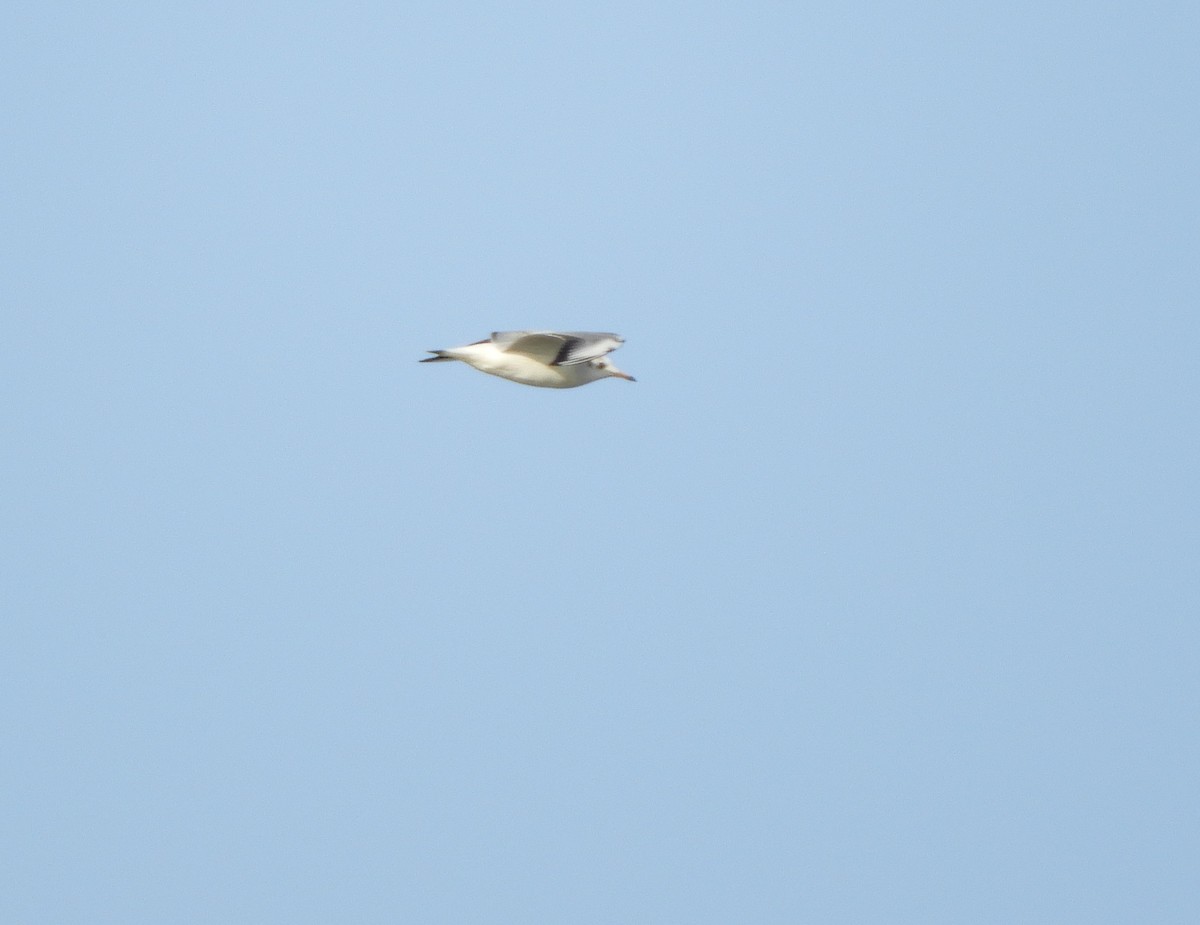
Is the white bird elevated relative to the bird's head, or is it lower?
lower

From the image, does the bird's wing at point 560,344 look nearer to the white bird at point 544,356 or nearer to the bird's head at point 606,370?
the white bird at point 544,356

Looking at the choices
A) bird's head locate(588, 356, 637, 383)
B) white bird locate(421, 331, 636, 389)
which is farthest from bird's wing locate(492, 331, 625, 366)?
bird's head locate(588, 356, 637, 383)

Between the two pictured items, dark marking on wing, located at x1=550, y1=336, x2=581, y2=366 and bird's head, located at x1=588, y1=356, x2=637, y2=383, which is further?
bird's head, located at x1=588, y1=356, x2=637, y2=383

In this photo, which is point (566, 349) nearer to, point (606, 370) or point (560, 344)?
point (560, 344)

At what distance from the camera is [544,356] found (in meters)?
19.8

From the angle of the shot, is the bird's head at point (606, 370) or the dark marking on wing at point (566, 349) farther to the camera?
the bird's head at point (606, 370)

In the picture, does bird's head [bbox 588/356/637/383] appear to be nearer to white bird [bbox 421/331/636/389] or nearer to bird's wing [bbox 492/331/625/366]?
white bird [bbox 421/331/636/389]

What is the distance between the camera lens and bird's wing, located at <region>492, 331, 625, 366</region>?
752 inches

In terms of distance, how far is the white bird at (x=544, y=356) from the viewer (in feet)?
63.1

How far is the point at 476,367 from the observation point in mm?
20172

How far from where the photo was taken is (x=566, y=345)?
19.4 metres

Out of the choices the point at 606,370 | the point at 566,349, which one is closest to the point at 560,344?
the point at 566,349

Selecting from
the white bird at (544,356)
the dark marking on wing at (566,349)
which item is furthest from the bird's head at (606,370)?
the dark marking on wing at (566,349)

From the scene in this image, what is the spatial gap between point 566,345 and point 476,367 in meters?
1.24
